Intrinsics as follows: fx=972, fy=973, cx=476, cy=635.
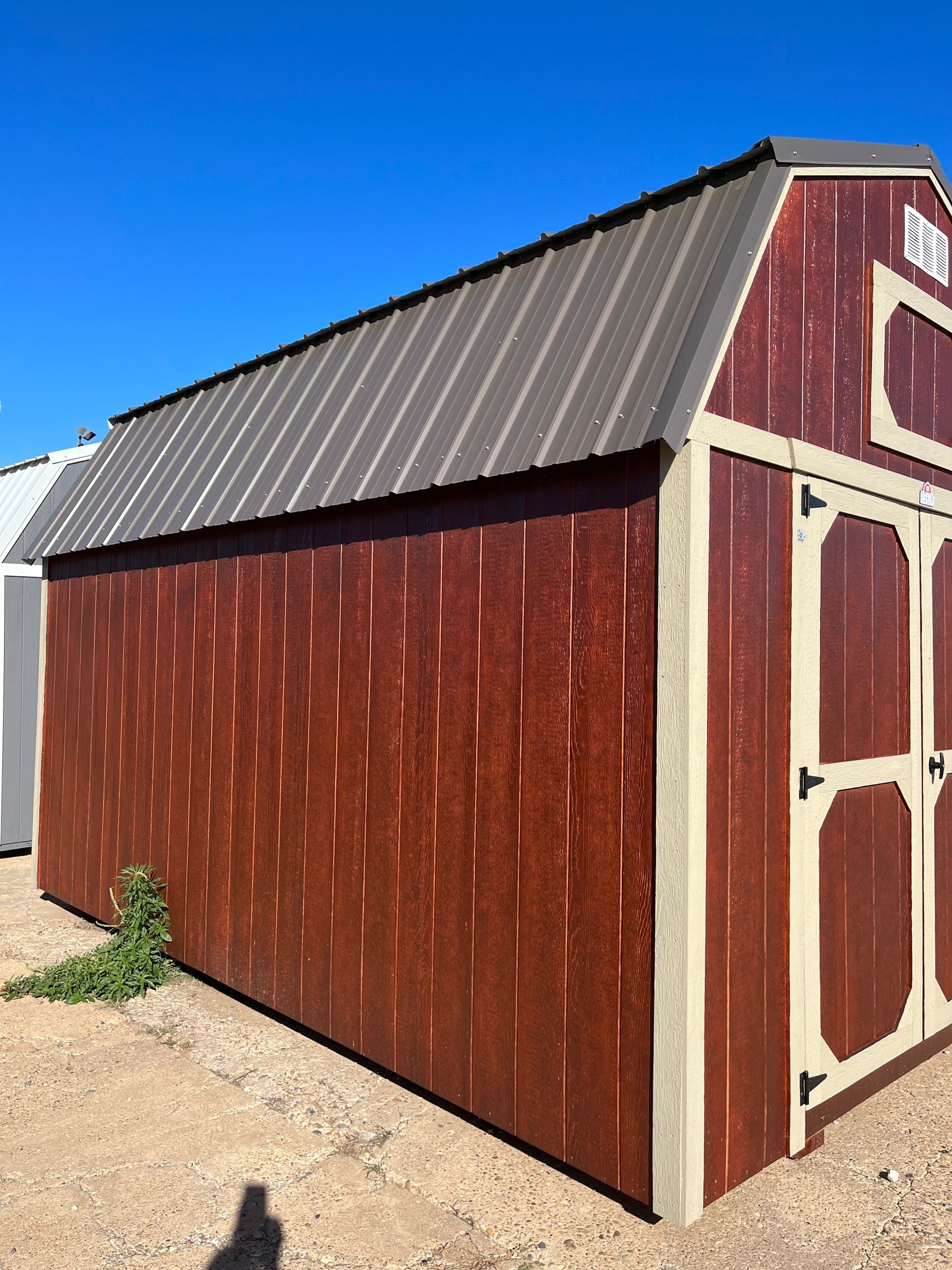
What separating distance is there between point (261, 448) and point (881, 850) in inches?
136

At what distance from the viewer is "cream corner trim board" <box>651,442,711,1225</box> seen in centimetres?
282

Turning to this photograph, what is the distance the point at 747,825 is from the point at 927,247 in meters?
2.78

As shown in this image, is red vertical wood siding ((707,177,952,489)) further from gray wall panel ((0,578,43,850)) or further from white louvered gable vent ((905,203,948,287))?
gray wall panel ((0,578,43,850))

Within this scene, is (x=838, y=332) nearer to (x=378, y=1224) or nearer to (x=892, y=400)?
(x=892, y=400)

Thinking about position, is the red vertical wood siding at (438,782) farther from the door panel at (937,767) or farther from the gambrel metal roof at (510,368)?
the door panel at (937,767)

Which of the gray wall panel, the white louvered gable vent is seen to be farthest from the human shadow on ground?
the gray wall panel

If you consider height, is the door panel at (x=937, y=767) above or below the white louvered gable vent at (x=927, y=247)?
below

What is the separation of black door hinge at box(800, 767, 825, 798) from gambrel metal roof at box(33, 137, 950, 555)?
4.22 ft

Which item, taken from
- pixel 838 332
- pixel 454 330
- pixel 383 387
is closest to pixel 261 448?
pixel 383 387

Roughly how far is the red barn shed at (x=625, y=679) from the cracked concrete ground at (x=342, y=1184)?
5.6 inches

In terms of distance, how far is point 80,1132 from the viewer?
11.5 ft

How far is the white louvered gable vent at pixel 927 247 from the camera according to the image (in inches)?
162

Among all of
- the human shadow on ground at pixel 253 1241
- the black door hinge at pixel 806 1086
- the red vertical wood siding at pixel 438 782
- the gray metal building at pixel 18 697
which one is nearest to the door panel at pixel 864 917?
the black door hinge at pixel 806 1086

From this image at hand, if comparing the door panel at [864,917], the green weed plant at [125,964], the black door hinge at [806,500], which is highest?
the black door hinge at [806,500]
